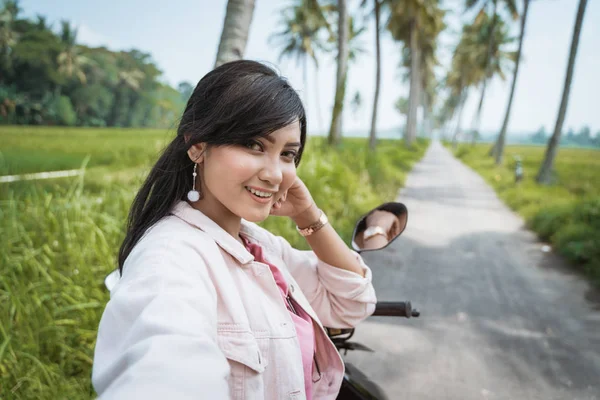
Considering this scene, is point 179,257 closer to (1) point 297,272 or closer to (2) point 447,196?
(1) point 297,272

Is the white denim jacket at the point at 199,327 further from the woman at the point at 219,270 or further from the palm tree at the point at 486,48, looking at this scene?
the palm tree at the point at 486,48

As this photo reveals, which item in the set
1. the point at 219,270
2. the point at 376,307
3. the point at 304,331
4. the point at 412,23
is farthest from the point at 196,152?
the point at 412,23

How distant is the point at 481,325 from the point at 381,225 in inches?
93.9

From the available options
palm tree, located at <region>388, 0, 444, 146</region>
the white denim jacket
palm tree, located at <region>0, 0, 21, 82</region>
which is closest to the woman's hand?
the white denim jacket

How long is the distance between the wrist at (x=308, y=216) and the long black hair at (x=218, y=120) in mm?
324

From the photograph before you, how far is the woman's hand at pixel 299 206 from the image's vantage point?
1405 mm

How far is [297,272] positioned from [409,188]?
30.7 feet

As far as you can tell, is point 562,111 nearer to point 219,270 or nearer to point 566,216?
point 566,216

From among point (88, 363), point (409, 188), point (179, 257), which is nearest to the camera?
point (179, 257)

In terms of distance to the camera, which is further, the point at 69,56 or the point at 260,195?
the point at 69,56

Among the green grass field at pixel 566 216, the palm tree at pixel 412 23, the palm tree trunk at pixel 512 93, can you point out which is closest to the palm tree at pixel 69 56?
the green grass field at pixel 566 216

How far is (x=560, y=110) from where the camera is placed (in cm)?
991

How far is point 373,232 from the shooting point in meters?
1.47

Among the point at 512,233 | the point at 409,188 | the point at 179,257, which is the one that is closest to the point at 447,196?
the point at 409,188
